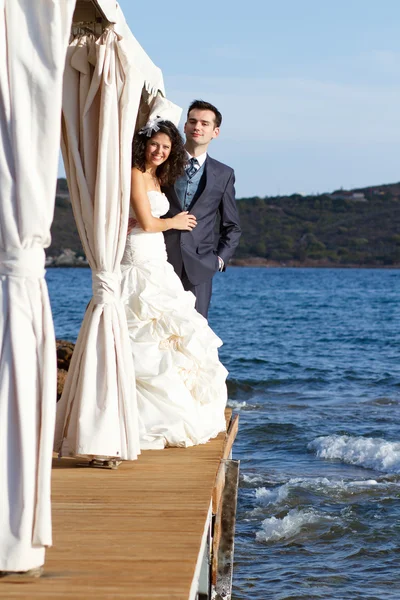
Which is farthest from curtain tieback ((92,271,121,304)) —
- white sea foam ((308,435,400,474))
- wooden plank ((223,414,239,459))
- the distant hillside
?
the distant hillside

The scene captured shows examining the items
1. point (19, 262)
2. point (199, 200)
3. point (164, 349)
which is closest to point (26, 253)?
point (19, 262)

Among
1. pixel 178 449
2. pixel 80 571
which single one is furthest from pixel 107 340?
pixel 80 571

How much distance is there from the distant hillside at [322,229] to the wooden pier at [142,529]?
7964 centimetres

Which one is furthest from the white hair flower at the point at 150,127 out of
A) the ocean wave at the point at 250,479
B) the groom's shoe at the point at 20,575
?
the ocean wave at the point at 250,479

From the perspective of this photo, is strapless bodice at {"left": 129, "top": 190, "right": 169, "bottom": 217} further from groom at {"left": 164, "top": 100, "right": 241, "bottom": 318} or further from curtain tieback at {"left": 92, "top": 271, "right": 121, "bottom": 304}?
curtain tieback at {"left": 92, "top": 271, "right": 121, "bottom": 304}

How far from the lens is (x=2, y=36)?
2992 mm

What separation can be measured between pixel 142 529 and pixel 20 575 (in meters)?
0.74

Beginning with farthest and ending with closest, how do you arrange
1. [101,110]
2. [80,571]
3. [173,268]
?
1. [173,268]
2. [101,110]
3. [80,571]

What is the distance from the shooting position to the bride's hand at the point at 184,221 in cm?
580

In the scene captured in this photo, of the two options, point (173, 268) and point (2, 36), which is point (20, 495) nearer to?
point (2, 36)

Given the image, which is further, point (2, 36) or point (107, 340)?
point (107, 340)

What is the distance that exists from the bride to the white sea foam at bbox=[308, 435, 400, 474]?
544cm

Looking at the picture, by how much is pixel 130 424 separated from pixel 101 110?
1.56 metres

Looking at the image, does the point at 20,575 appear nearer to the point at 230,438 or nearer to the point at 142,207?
the point at 142,207
